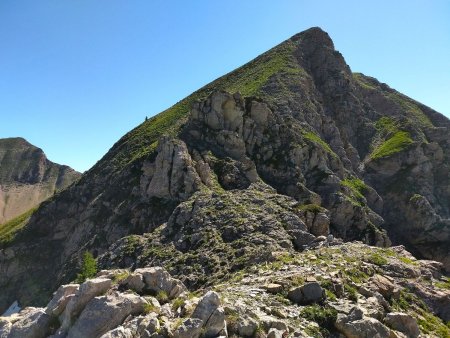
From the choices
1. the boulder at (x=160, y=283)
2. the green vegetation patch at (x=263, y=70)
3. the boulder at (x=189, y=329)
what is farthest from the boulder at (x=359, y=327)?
the green vegetation patch at (x=263, y=70)

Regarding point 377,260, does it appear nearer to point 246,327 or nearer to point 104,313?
point 246,327

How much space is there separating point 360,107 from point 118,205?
10014 centimetres

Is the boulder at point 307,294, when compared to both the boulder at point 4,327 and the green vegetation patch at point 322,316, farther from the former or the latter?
the boulder at point 4,327

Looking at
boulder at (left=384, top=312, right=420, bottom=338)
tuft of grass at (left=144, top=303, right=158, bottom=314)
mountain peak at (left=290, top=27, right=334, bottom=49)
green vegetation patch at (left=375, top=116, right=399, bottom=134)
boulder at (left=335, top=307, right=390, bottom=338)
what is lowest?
boulder at (left=384, top=312, right=420, bottom=338)

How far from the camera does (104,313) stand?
21016 mm

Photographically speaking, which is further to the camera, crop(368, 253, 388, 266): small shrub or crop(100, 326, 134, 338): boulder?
crop(368, 253, 388, 266): small shrub

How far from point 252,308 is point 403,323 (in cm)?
1088

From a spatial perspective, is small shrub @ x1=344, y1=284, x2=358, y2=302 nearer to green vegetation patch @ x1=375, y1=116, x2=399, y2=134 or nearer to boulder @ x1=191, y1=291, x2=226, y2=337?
boulder @ x1=191, y1=291, x2=226, y2=337

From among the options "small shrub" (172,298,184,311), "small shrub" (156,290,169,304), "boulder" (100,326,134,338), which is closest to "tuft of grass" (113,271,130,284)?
"small shrub" (156,290,169,304)

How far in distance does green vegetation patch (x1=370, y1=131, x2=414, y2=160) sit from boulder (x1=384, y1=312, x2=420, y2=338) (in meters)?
98.3

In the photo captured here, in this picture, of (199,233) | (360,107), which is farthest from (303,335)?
(360,107)

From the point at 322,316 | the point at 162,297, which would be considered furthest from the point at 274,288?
the point at 162,297

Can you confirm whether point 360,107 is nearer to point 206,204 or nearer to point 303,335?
point 206,204

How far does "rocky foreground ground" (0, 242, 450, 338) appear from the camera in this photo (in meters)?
20.5
